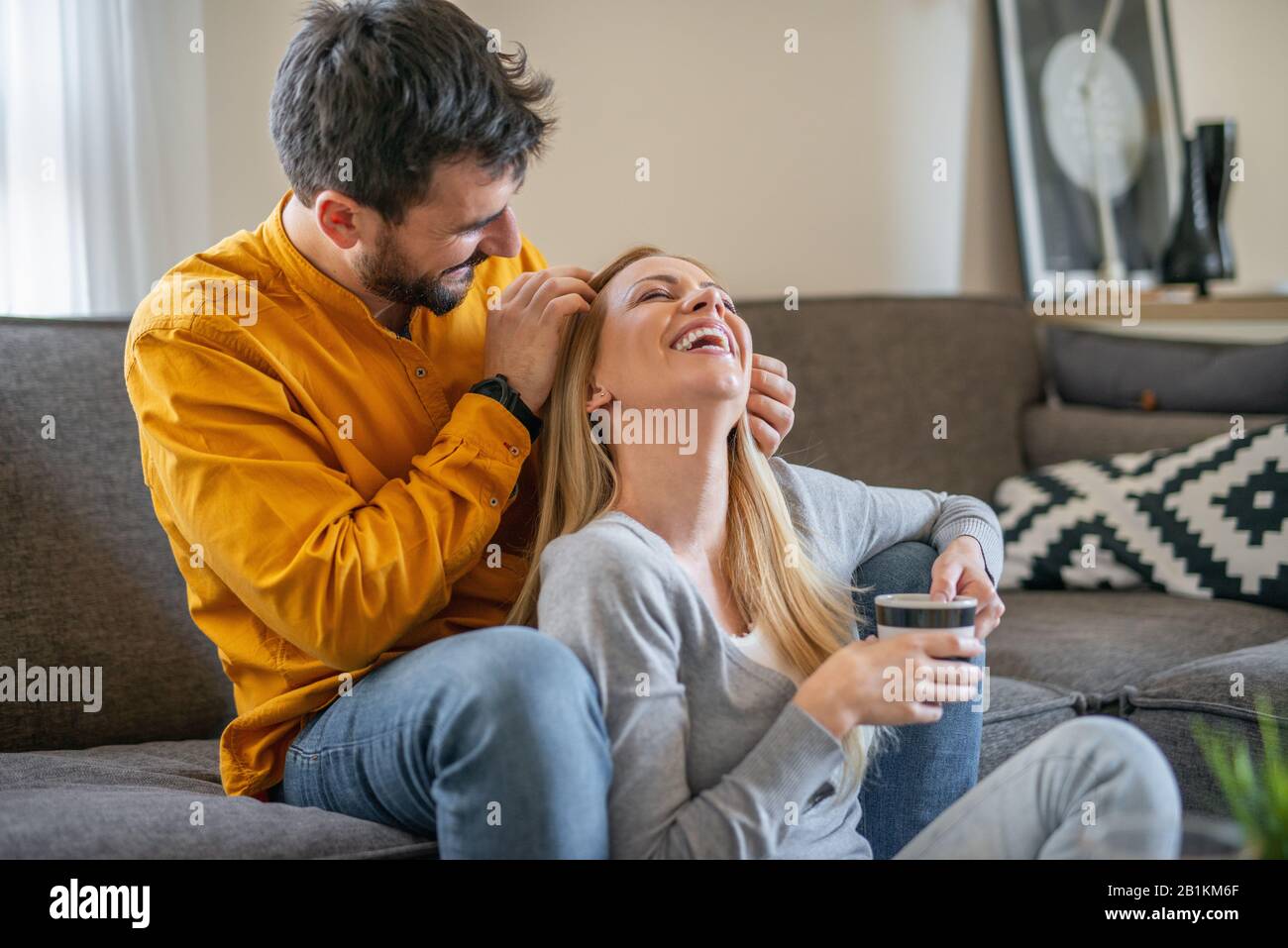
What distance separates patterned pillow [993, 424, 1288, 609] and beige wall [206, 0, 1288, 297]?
97 cm

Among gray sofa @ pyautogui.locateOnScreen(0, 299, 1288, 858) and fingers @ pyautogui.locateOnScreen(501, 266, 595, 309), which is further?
fingers @ pyautogui.locateOnScreen(501, 266, 595, 309)

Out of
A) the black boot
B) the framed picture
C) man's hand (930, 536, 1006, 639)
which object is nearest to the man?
man's hand (930, 536, 1006, 639)

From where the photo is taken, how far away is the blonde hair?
148cm

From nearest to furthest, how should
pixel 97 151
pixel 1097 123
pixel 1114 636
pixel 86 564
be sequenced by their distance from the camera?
1. pixel 86 564
2. pixel 1114 636
3. pixel 97 151
4. pixel 1097 123

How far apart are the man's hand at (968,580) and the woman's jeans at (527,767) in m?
0.26

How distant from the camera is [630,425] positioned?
5.04ft

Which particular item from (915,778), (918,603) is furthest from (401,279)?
(915,778)

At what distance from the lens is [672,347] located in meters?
1.52

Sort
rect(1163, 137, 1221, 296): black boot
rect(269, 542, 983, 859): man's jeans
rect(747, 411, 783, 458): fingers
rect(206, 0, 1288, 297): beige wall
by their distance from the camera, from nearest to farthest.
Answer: rect(269, 542, 983, 859): man's jeans, rect(747, 411, 783, 458): fingers, rect(206, 0, 1288, 297): beige wall, rect(1163, 137, 1221, 296): black boot

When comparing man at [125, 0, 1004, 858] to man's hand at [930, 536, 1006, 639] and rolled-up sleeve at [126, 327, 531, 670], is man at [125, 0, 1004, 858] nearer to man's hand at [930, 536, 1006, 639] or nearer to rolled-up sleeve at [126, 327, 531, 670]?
rolled-up sleeve at [126, 327, 531, 670]

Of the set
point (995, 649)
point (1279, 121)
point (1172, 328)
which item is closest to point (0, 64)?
point (995, 649)

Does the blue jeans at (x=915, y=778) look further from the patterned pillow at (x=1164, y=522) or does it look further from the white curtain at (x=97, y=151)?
the white curtain at (x=97, y=151)

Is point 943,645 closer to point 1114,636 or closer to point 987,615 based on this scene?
point 987,615

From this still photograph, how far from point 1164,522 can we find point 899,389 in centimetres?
59
